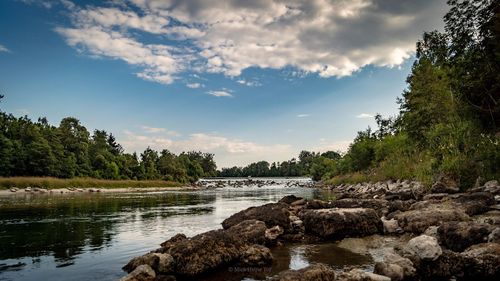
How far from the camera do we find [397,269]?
7.27 m

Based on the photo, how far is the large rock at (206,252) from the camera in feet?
27.9

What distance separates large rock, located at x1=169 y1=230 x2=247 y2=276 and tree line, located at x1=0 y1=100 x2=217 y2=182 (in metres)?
69.2

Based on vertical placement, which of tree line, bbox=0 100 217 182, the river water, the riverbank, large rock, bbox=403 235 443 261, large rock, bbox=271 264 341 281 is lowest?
the river water

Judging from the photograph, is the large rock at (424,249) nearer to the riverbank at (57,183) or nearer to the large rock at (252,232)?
the large rock at (252,232)

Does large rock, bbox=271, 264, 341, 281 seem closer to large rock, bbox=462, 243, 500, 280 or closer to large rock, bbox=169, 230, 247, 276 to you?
→ large rock, bbox=169, 230, 247, 276

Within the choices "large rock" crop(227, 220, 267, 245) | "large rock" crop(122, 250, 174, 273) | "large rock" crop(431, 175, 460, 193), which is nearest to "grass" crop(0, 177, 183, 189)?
"large rock" crop(227, 220, 267, 245)

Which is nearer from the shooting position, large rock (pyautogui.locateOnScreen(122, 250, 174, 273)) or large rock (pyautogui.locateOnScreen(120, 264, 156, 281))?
large rock (pyautogui.locateOnScreen(120, 264, 156, 281))

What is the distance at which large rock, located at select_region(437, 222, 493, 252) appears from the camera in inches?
356

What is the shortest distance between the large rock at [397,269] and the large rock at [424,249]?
1.18 feet

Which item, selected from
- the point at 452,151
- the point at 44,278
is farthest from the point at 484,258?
the point at 452,151

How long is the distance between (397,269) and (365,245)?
12.9 ft

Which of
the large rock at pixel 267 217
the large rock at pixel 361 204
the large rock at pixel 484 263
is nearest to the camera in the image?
the large rock at pixel 484 263

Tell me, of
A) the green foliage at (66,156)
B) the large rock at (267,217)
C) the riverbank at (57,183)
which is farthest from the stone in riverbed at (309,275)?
the green foliage at (66,156)

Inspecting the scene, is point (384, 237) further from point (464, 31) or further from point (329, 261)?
point (464, 31)
